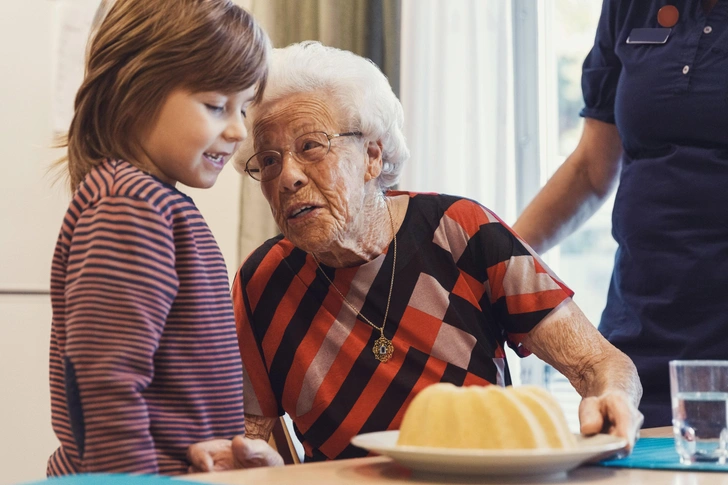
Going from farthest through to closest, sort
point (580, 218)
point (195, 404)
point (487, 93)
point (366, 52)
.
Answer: point (366, 52) < point (487, 93) < point (580, 218) < point (195, 404)

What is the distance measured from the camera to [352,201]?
5.33 feet

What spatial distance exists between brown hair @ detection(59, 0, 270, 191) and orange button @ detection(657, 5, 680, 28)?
3.18 feet

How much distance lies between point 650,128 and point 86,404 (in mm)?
1255

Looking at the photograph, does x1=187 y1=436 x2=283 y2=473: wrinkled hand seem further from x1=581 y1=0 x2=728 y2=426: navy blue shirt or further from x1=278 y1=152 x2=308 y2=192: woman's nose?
x1=581 y1=0 x2=728 y2=426: navy blue shirt

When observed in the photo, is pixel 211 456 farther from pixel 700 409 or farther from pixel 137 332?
pixel 700 409

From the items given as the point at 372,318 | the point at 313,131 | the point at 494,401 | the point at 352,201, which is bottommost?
the point at 372,318

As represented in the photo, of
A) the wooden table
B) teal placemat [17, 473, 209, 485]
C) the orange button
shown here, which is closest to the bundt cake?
the wooden table

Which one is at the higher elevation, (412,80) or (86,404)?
(412,80)

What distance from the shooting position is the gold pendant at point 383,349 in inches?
62.4

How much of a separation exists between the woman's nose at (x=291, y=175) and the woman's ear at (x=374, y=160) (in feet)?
0.55

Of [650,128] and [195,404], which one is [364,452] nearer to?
[195,404]

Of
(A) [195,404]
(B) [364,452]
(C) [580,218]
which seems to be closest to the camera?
(A) [195,404]

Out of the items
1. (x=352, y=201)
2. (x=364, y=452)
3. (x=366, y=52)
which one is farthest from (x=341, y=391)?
(x=366, y=52)

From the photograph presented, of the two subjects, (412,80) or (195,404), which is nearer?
(195,404)
